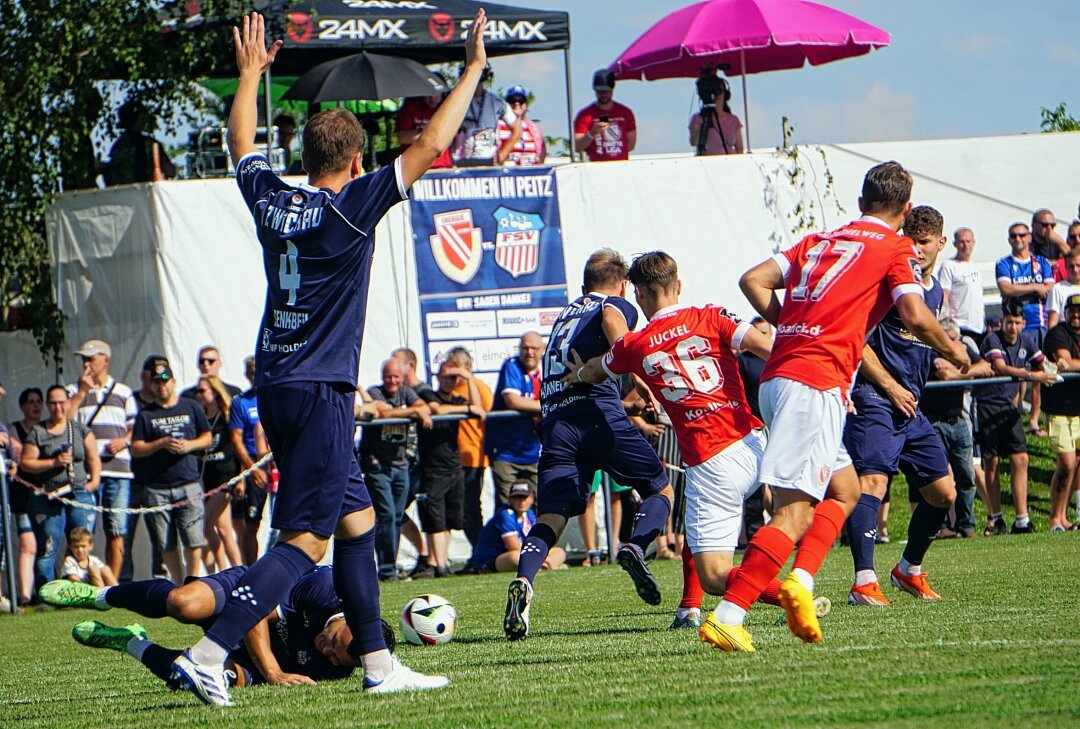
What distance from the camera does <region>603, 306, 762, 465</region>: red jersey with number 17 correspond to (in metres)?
7.20

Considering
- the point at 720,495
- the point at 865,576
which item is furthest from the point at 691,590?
the point at 865,576

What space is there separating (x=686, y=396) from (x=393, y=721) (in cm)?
283

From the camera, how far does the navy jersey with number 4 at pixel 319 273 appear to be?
543cm

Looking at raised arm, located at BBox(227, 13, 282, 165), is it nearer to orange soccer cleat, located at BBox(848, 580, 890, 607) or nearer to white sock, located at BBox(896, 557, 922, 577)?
orange soccer cleat, located at BBox(848, 580, 890, 607)

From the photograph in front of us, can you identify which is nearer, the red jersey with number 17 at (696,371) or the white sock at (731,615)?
the white sock at (731,615)

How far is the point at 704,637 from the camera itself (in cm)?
604

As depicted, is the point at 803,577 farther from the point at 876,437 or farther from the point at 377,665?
the point at 876,437

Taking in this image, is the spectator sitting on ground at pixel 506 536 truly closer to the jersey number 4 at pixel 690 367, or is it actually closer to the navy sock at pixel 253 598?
the jersey number 4 at pixel 690 367

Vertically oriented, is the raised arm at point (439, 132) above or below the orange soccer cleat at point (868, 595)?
above

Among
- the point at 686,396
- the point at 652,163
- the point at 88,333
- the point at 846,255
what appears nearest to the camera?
the point at 846,255

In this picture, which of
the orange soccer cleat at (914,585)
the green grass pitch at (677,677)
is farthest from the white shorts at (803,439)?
the orange soccer cleat at (914,585)

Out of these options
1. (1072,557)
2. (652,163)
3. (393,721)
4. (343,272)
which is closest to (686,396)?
(343,272)

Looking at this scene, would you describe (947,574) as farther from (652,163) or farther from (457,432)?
(652,163)

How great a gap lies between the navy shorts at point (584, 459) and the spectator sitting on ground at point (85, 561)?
6.17 m
